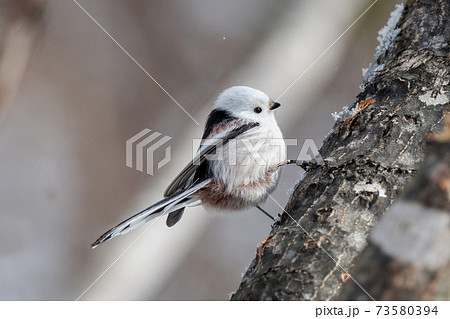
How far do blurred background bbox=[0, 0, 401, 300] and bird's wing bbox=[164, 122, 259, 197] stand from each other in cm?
92

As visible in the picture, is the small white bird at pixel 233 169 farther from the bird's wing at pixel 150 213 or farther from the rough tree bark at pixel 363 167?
the rough tree bark at pixel 363 167

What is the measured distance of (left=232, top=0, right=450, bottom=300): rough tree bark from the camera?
1.08 m

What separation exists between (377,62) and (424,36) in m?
0.19

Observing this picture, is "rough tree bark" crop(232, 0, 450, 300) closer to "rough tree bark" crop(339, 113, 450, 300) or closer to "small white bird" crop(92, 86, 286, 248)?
"rough tree bark" crop(339, 113, 450, 300)

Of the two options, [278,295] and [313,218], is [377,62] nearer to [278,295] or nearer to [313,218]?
[313,218]

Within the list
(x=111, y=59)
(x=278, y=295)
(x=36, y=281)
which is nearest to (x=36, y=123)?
(x=111, y=59)

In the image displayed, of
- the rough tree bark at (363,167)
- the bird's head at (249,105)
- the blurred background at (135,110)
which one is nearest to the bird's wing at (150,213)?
the bird's head at (249,105)

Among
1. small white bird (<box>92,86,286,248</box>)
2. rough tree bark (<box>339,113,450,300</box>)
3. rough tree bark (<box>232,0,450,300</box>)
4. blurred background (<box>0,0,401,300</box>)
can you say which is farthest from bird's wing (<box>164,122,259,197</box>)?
rough tree bark (<box>339,113,450,300</box>)

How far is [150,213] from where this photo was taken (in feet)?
5.58

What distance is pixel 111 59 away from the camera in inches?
139

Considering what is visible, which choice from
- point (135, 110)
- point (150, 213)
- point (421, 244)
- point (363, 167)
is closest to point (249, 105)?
point (150, 213)

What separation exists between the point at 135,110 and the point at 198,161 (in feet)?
5.12

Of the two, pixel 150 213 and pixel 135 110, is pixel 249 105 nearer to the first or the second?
pixel 150 213

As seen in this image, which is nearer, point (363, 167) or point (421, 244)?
point (421, 244)
